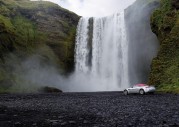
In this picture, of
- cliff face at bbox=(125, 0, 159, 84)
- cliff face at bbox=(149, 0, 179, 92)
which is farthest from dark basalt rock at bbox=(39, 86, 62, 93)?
cliff face at bbox=(149, 0, 179, 92)

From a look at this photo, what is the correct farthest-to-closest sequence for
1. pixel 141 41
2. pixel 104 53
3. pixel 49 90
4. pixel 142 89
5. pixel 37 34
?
pixel 37 34, pixel 104 53, pixel 141 41, pixel 49 90, pixel 142 89

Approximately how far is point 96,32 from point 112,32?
636 cm

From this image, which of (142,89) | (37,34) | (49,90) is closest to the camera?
(142,89)

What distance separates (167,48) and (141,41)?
63.1 feet

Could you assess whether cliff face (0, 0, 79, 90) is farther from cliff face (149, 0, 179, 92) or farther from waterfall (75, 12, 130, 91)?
cliff face (149, 0, 179, 92)

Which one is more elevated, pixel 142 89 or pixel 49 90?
pixel 49 90

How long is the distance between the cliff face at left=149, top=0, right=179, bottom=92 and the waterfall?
1777 cm

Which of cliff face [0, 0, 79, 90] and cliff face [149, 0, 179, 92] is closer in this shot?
cliff face [149, 0, 179, 92]

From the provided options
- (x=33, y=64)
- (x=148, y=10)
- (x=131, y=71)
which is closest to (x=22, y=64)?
(x=33, y=64)

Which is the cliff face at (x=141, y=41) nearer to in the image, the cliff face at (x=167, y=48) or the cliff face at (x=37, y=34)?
the cliff face at (x=167, y=48)

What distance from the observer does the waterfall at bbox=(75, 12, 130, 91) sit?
8281 cm

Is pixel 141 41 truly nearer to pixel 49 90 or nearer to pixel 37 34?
pixel 49 90

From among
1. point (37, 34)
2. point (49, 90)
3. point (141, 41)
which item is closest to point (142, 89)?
point (141, 41)

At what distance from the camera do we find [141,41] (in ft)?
258
